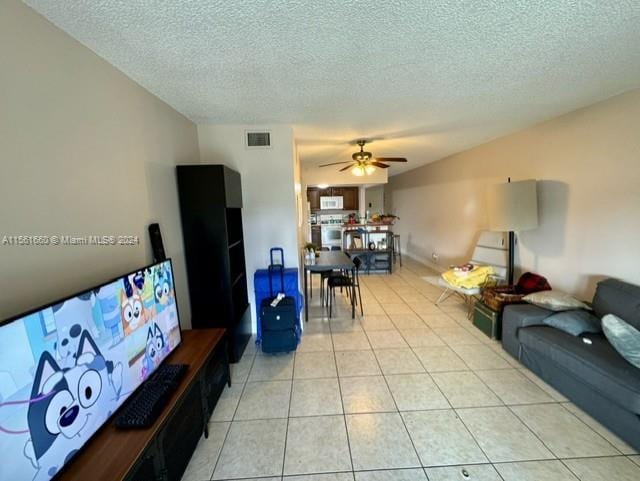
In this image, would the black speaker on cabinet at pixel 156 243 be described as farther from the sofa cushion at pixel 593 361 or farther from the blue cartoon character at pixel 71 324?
the sofa cushion at pixel 593 361

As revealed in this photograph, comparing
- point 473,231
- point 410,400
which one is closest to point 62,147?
point 410,400

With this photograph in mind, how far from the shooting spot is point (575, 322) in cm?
221

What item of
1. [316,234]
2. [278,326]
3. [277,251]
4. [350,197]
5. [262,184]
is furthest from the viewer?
[350,197]

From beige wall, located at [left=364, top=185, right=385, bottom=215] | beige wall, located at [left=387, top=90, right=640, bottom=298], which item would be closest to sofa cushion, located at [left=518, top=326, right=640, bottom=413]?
beige wall, located at [left=387, top=90, right=640, bottom=298]

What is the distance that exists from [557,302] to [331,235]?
5.91 metres

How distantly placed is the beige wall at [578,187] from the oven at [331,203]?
15.7ft

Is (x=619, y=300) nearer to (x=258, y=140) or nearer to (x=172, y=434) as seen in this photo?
(x=172, y=434)

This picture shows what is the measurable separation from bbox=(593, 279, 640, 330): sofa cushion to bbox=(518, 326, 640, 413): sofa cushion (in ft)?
0.76

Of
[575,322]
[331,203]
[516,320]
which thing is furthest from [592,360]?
[331,203]

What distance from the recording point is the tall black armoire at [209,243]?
7.83 feet

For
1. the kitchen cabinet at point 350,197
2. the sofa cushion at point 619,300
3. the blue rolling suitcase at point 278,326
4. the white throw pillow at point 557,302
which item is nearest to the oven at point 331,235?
the kitchen cabinet at point 350,197

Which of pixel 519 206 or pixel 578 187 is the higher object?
pixel 578 187

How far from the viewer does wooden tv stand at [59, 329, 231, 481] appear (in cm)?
104

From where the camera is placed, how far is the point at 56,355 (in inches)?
38.2
